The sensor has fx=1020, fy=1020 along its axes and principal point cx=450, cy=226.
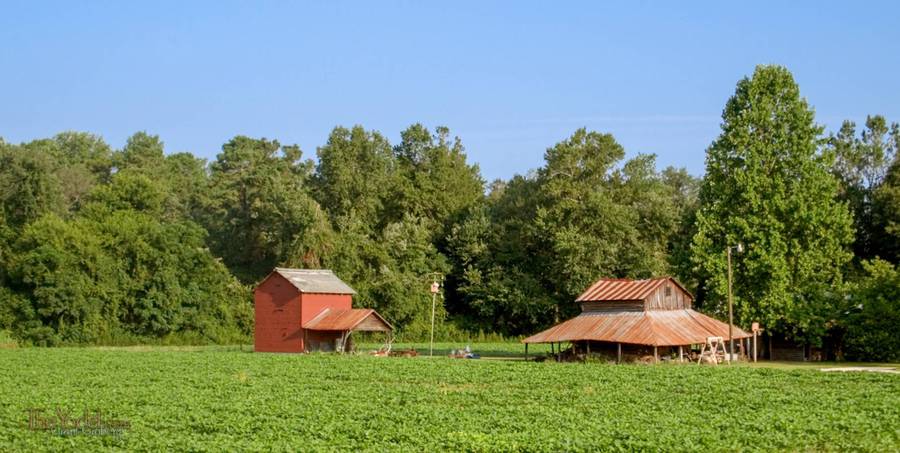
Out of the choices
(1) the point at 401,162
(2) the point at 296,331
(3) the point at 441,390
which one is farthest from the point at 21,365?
(1) the point at 401,162

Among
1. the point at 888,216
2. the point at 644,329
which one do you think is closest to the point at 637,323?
the point at 644,329

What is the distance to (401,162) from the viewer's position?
8775 cm

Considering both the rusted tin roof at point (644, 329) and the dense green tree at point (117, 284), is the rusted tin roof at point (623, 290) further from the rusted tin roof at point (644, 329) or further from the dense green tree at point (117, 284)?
the dense green tree at point (117, 284)

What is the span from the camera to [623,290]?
51.7 meters

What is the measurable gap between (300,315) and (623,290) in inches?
775

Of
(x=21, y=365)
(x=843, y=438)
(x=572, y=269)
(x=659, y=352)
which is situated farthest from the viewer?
(x=572, y=269)

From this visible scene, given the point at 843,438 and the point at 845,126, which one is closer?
the point at 843,438

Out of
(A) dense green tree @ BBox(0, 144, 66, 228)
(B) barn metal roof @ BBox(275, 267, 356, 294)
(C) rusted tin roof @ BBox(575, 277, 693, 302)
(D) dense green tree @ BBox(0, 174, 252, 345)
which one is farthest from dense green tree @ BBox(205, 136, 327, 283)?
(C) rusted tin roof @ BBox(575, 277, 693, 302)

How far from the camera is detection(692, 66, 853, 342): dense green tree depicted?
53406mm

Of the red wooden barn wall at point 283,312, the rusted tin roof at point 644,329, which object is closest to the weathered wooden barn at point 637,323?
the rusted tin roof at point 644,329

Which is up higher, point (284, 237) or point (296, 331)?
point (284, 237)

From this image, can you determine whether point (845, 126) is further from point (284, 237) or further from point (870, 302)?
point (284, 237)

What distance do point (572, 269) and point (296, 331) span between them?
812 inches

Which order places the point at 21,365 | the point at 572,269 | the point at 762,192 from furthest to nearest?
1. the point at 572,269
2. the point at 762,192
3. the point at 21,365
